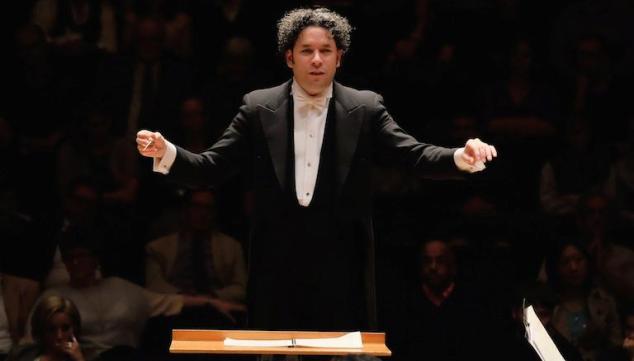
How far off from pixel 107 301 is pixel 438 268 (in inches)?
65.6

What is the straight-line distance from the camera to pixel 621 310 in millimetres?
5824


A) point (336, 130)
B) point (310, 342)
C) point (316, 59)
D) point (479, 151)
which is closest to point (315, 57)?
point (316, 59)

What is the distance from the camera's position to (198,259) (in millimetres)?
5836

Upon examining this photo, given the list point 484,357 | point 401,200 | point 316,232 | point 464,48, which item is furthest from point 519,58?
point 316,232

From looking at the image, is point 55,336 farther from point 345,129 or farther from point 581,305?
point 581,305

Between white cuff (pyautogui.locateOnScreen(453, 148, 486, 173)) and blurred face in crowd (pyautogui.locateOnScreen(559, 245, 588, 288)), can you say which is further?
blurred face in crowd (pyautogui.locateOnScreen(559, 245, 588, 288))

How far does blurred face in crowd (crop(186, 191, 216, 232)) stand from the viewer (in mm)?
5836

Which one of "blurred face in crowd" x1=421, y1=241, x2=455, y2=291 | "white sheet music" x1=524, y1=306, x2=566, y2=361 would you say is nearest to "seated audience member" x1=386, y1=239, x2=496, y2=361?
"blurred face in crowd" x1=421, y1=241, x2=455, y2=291

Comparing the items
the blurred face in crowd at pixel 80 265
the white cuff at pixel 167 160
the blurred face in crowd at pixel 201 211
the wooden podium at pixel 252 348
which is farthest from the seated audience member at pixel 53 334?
the wooden podium at pixel 252 348

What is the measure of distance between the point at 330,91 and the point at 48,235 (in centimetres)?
263

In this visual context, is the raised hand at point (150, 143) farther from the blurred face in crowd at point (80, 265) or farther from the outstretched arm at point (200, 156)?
the blurred face in crowd at point (80, 265)

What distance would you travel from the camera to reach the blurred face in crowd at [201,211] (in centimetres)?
584

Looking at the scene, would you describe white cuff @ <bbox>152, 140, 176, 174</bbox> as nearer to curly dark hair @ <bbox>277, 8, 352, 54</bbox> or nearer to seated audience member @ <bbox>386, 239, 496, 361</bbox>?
curly dark hair @ <bbox>277, 8, 352, 54</bbox>

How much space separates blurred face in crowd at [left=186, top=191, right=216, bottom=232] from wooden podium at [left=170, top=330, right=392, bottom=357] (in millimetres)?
2874
